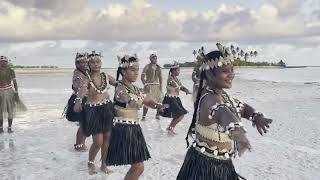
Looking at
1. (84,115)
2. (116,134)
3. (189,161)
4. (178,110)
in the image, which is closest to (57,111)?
(178,110)

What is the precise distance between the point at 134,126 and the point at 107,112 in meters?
1.82

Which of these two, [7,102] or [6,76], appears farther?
[7,102]

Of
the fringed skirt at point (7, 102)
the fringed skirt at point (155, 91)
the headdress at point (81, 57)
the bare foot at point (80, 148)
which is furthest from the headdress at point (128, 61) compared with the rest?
the fringed skirt at point (155, 91)

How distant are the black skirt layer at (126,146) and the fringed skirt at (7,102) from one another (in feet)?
22.2

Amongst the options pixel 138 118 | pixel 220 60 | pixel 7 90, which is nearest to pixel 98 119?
pixel 138 118

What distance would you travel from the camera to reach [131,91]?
22.4ft

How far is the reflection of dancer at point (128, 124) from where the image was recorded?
6.77m

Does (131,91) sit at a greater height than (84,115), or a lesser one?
greater

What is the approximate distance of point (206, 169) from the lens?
186 inches

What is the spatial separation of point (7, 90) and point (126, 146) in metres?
7.14

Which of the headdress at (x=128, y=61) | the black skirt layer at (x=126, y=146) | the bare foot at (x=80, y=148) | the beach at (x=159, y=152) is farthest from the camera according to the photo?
the bare foot at (x=80, y=148)

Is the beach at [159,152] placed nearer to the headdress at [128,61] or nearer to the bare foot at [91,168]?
the bare foot at [91,168]

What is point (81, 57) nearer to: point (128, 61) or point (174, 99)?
point (128, 61)

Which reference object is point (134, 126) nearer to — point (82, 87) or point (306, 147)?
point (82, 87)
